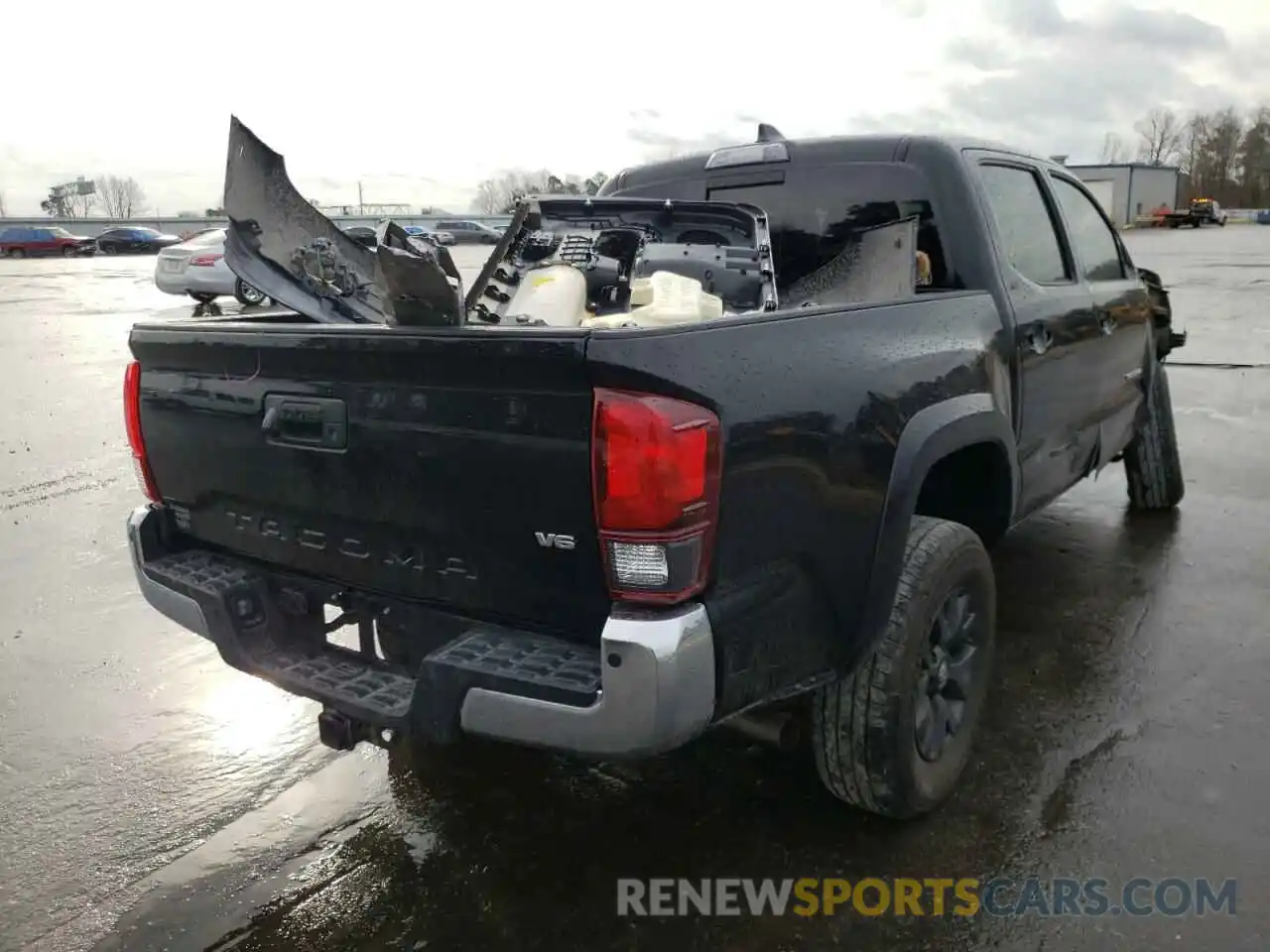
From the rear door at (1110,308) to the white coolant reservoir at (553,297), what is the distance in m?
2.20

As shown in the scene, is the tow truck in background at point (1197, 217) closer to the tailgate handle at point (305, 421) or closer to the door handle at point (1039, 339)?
the door handle at point (1039, 339)

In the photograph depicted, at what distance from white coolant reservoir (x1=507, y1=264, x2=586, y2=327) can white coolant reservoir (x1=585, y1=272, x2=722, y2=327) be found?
88 mm

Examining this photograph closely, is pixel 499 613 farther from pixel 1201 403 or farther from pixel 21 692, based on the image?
pixel 1201 403

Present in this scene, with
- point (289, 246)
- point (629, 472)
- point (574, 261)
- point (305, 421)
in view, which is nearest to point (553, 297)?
point (574, 261)

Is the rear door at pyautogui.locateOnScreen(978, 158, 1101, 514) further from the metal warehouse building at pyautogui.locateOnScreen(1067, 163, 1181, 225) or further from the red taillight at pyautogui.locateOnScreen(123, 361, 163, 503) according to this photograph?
the metal warehouse building at pyautogui.locateOnScreen(1067, 163, 1181, 225)

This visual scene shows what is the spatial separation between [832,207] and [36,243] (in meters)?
55.3

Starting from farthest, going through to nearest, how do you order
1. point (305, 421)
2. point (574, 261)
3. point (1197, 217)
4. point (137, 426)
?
1. point (1197, 217)
2. point (574, 261)
3. point (137, 426)
4. point (305, 421)

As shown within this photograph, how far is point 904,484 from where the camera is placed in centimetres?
259

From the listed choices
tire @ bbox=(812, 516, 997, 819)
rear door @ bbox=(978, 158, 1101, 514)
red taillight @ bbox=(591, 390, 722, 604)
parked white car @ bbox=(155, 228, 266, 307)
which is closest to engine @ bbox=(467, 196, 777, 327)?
rear door @ bbox=(978, 158, 1101, 514)

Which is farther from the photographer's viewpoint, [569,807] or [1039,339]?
[1039,339]

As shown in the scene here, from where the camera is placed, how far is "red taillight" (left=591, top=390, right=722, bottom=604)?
2035mm

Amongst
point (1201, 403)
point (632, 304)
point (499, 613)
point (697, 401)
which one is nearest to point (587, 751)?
point (499, 613)

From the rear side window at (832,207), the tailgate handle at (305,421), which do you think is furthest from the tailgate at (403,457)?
the rear side window at (832,207)

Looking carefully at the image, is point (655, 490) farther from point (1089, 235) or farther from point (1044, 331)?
point (1089, 235)
